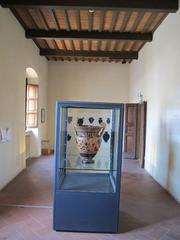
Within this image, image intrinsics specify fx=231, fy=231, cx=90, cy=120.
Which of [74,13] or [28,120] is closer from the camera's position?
[74,13]

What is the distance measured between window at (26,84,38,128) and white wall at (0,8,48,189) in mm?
1172

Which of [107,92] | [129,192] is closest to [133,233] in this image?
[129,192]

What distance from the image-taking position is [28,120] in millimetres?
7211

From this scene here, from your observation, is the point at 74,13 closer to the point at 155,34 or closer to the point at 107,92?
the point at 155,34

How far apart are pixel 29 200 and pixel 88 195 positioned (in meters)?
1.42

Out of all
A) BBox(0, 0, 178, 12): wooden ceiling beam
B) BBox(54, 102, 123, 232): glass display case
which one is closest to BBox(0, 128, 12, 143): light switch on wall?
BBox(54, 102, 123, 232): glass display case

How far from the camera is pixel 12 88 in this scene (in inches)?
185

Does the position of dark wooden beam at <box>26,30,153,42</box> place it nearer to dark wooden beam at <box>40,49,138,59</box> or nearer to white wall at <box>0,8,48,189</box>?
white wall at <box>0,8,48,189</box>

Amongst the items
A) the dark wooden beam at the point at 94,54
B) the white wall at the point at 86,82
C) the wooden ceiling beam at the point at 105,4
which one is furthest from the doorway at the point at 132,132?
the wooden ceiling beam at the point at 105,4

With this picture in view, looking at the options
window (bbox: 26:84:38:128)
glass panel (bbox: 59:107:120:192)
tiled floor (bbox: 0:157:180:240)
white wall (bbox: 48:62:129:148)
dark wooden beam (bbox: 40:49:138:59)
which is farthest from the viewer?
white wall (bbox: 48:62:129:148)

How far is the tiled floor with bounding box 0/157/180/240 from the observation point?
106 inches

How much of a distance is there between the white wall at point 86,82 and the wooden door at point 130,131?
1.37 m

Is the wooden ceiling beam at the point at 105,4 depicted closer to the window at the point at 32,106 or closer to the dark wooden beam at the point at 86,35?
the dark wooden beam at the point at 86,35

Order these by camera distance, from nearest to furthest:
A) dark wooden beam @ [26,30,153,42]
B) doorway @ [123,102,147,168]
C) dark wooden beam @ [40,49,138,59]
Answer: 1. dark wooden beam @ [26,30,153,42]
2. dark wooden beam @ [40,49,138,59]
3. doorway @ [123,102,147,168]
